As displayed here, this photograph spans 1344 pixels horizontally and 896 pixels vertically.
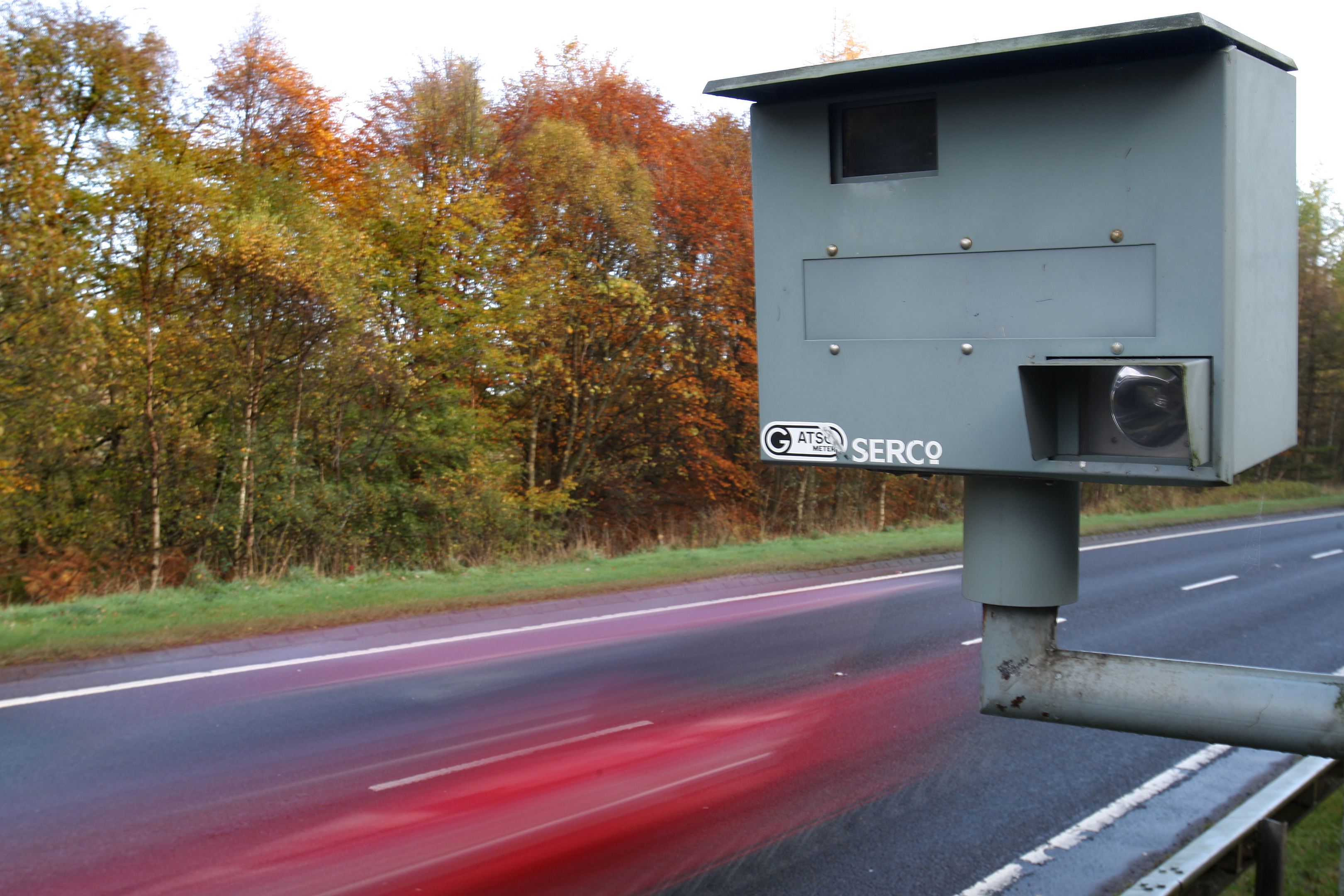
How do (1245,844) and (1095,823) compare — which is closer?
(1245,844)

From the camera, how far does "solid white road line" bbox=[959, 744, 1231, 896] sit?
5.16 metres

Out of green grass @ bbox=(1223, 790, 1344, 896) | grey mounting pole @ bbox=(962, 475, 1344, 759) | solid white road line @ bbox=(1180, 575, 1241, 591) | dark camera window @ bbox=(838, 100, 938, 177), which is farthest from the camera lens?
solid white road line @ bbox=(1180, 575, 1241, 591)

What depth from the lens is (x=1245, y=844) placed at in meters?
4.91

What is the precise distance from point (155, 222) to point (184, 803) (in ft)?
43.3

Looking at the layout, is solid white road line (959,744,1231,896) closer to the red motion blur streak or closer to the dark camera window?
the red motion blur streak

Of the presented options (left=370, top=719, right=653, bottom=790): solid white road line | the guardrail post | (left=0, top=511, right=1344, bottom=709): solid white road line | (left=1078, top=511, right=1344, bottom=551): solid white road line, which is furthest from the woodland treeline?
the guardrail post

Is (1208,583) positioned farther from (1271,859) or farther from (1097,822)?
(1271,859)

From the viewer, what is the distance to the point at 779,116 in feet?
8.10

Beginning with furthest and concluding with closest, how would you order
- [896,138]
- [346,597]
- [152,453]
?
1. [152,453]
2. [346,597]
3. [896,138]

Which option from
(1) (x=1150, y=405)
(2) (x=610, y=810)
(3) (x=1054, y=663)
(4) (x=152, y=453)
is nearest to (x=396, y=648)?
(2) (x=610, y=810)

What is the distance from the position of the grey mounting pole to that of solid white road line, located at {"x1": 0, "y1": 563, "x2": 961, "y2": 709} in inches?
285

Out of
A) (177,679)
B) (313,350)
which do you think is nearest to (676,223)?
(313,350)

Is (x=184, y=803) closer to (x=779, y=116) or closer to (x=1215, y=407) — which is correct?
(x=779, y=116)

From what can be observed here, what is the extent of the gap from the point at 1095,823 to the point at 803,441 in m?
4.67
